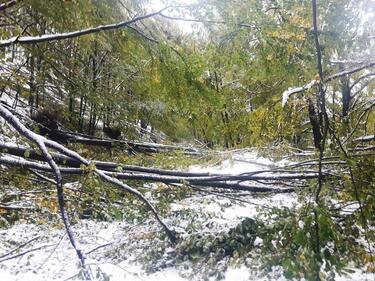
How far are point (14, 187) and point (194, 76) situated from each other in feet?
9.49

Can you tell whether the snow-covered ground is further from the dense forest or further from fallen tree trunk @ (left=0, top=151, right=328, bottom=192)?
fallen tree trunk @ (left=0, top=151, right=328, bottom=192)

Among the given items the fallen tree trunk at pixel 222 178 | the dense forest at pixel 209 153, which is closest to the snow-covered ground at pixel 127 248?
the dense forest at pixel 209 153

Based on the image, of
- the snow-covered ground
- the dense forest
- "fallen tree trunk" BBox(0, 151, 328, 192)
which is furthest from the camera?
the snow-covered ground

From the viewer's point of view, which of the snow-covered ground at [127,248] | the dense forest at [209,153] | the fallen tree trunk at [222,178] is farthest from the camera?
the snow-covered ground at [127,248]

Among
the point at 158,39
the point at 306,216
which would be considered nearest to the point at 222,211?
the point at 158,39

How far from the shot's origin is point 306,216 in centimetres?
253

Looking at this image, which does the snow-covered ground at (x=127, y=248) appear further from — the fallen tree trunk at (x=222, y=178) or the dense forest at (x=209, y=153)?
the fallen tree trunk at (x=222, y=178)

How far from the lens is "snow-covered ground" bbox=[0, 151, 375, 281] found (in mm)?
4738

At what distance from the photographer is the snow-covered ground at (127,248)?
4738 mm

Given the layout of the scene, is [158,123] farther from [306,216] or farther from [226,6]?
[306,216]

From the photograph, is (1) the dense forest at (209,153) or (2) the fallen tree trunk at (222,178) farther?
(2) the fallen tree trunk at (222,178)

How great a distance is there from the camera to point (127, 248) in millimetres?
5578

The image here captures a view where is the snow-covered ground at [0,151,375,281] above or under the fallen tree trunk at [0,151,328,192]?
under

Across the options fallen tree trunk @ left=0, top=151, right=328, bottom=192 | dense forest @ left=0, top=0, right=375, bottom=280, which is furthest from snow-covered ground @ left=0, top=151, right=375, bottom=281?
fallen tree trunk @ left=0, top=151, right=328, bottom=192
